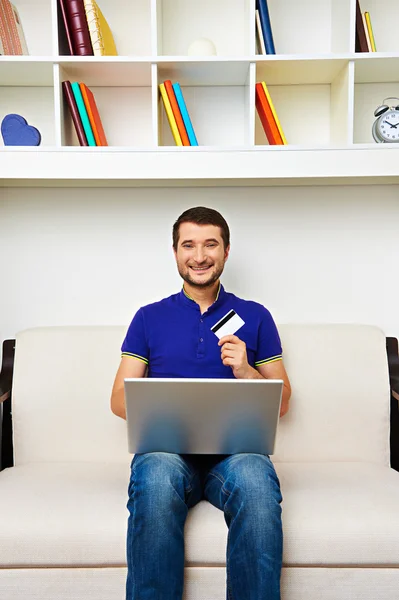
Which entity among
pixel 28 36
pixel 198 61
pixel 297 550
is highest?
pixel 28 36

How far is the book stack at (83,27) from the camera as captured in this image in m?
2.17

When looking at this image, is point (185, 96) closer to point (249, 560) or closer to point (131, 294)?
point (131, 294)

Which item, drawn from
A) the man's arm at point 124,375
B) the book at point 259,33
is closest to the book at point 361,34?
the book at point 259,33

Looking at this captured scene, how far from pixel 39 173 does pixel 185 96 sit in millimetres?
672

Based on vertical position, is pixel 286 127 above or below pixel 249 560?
above

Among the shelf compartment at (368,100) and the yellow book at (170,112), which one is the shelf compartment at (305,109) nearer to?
the shelf compartment at (368,100)

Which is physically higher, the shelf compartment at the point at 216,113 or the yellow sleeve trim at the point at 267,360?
the shelf compartment at the point at 216,113

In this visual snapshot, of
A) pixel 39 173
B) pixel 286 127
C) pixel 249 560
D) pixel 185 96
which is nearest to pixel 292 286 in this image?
pixel 286 127

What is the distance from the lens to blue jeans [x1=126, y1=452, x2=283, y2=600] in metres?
1.55

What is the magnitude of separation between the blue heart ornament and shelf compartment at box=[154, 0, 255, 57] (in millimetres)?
623

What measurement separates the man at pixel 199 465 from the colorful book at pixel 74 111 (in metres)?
0.50

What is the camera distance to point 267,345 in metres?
2.09

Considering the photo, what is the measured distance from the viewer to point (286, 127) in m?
2.52

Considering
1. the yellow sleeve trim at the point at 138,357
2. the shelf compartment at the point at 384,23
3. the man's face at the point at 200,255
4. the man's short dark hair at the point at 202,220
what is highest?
the shelf compartment at the point at 384,23
